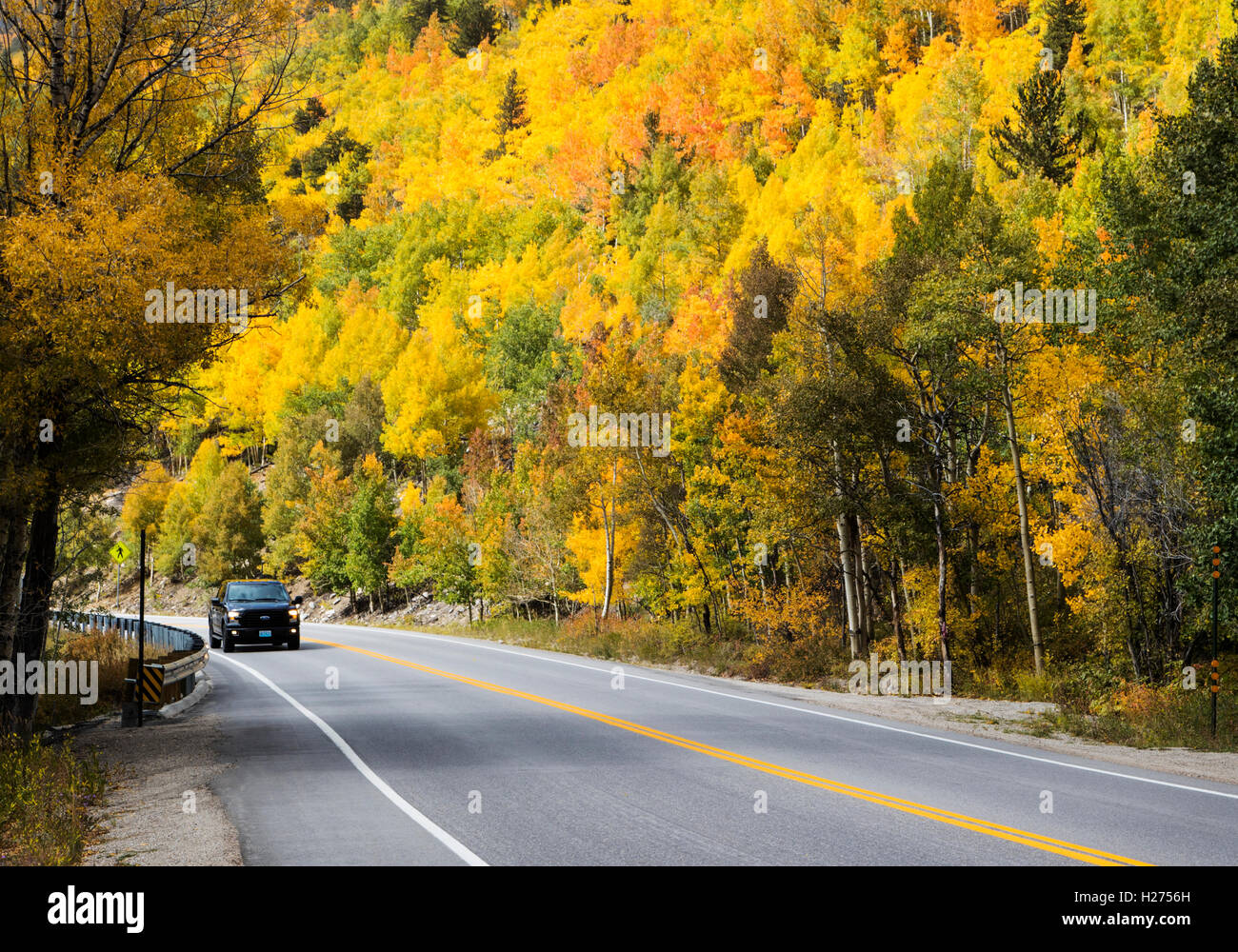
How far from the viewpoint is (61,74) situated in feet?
44.0

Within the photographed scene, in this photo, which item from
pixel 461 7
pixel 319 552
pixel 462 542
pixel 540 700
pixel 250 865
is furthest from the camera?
pixel 461 7

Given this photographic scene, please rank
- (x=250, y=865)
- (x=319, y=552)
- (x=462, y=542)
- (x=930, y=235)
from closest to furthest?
1. (x=250, y=865)
2. (x=930, y=235)
3. (x=462, y=542)
4. (x=319, y=552)

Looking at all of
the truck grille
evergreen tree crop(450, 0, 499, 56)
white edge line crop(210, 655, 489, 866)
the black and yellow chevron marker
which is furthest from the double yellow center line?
evergreen tree crop(450, 0, 499, 56)

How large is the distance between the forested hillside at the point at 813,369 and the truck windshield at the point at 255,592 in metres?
8.88

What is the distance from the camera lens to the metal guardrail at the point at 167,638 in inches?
713

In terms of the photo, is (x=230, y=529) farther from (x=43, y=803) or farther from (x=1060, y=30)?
(x=1060, y=30)

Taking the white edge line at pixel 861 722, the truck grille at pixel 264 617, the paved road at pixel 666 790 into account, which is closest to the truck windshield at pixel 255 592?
the truck grille at pixel 264 617

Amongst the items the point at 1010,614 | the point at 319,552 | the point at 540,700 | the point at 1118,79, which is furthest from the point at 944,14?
the point at 540,700

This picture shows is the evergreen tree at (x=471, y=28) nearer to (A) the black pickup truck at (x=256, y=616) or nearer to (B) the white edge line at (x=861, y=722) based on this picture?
(A) the black pickup truck at (x=256, y=616)

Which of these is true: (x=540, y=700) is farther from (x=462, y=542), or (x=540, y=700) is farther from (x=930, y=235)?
(x=462, y=542)

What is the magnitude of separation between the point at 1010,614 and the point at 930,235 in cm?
1146

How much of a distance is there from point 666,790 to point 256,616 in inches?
988

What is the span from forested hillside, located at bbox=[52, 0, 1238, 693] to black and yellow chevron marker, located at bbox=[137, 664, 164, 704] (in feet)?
12.3

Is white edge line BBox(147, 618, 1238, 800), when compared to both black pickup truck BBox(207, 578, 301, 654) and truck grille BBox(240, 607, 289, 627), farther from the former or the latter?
truck grille BBox(240, 607, 289, 627)
